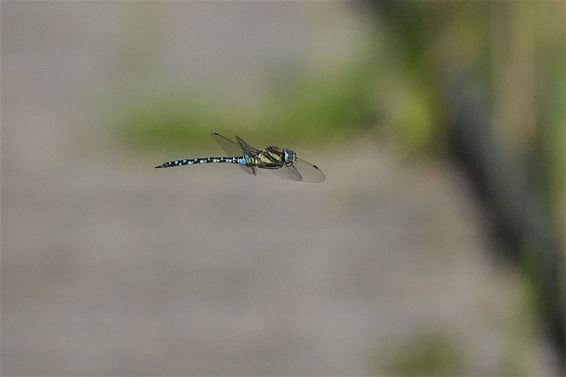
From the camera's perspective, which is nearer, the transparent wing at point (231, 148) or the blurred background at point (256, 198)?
the transparent wing at point (231, 148)

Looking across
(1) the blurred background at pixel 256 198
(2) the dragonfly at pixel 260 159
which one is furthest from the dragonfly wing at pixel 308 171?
(1) the blurred background at pixel 256 198

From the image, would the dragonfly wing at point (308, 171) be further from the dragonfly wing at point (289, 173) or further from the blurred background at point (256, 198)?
the blurred background at point (256, 198)

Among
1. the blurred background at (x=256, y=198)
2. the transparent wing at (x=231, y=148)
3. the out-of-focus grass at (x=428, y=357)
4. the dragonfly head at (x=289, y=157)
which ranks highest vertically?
the blurred background at (x=256, y=198)

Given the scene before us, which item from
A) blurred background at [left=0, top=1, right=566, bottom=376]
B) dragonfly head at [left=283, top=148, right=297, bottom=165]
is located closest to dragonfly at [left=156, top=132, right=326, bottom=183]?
dragonfly head at [left=283, top=148, right=297, bottom=165]

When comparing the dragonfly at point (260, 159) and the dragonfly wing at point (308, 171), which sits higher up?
the dragonfly at point (260, 159)

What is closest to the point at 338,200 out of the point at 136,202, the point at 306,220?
the point at 306,220

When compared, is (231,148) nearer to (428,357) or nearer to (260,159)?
(260,159)

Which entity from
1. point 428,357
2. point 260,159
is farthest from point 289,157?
point 428,357

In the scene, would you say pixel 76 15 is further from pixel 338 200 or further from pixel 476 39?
pixel 476 39
